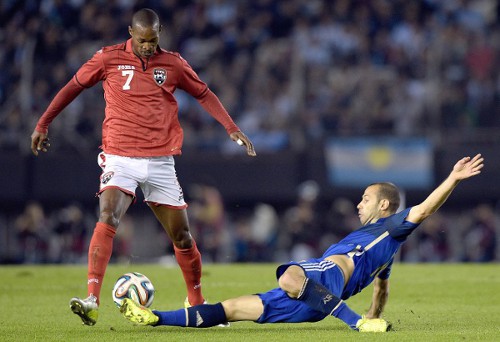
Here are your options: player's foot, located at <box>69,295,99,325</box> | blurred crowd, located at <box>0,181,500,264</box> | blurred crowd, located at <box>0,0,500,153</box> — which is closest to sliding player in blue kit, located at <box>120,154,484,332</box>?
player's foot, located at <box>69,295,99,325</box>

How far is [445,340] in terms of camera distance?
7172 millimetres

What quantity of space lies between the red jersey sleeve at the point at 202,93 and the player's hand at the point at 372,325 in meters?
2.19

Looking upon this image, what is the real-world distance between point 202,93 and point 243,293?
3061mm

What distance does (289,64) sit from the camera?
21.5 meters

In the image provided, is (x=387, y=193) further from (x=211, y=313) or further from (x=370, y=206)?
(x=211, y=313)

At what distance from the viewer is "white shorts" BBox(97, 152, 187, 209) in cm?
845

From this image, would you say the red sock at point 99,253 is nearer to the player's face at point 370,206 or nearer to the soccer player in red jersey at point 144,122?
the soccer player in red jersey at point 144,122

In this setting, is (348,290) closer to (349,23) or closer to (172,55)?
(172,55)

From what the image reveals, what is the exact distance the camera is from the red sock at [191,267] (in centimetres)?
889

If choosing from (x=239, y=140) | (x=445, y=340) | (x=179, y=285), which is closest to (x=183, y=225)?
(x=239, y=140)

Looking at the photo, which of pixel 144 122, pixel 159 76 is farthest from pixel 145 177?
pixel 159 76

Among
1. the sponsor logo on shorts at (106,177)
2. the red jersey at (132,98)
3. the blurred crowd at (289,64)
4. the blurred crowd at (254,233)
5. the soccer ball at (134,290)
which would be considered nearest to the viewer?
the soccer ball at (134,290)

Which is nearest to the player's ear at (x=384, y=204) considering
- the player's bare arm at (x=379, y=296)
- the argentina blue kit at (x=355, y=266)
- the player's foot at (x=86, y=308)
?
the argentina blue kit at (x=355, y=266)

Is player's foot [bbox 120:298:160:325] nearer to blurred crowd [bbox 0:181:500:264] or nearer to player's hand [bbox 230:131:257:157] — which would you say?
player's hand [bbox 230:131:257:157]
